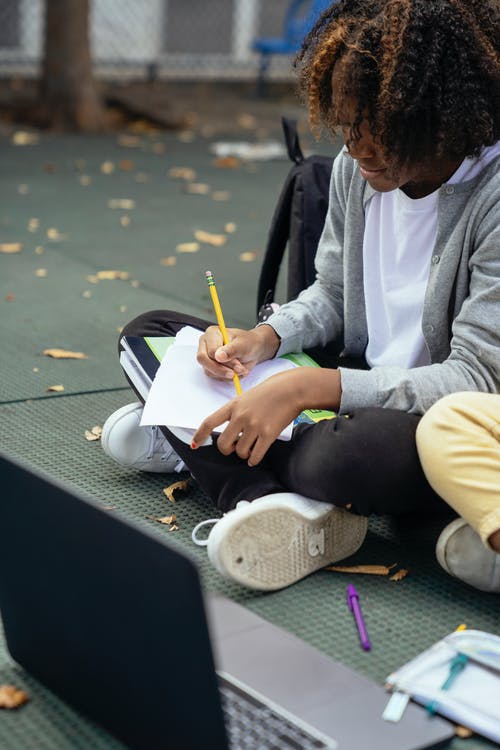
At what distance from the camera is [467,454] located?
1.68 meters

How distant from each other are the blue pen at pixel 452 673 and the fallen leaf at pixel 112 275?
249cm

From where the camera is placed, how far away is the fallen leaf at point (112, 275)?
3.85 meters

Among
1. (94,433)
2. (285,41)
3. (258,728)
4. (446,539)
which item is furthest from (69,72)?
(258,728)

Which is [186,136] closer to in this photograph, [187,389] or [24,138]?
[24,138]

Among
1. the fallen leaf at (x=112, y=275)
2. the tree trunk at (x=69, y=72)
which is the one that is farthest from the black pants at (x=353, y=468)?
the tree trunk at (x=69, y=72)

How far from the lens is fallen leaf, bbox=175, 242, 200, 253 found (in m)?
4.27

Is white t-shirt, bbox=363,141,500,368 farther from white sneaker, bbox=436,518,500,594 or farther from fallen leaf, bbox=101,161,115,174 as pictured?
fallen leaf, bbox=101,161,115,174

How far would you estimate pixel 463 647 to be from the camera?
1573 mm

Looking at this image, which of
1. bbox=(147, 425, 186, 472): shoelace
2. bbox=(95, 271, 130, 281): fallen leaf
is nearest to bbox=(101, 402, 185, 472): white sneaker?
bbox=(147, 425, 186, 472): shoelace

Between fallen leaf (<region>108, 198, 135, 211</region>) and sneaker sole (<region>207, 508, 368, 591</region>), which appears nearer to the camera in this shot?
sneaker sole (<region>207, 508, 368, 591</region>)

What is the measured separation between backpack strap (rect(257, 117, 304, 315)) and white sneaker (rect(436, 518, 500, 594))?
3.44 feet

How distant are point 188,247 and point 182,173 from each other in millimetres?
1651

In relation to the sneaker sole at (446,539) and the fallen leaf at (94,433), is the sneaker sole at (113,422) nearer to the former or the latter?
the fallen leaf at (94,433)

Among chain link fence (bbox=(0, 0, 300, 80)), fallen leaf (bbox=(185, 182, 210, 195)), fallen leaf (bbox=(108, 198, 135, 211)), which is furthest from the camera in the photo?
chain link fence (bbox=(0, 0, 300, 80))
